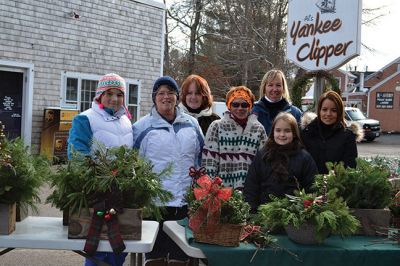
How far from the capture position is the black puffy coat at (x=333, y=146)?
4059 millimetres

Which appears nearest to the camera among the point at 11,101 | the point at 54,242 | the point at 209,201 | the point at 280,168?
the point at 54,242

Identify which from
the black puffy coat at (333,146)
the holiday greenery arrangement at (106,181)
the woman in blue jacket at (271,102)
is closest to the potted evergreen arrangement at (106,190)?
the holiday greenery arrangement at (106,181)

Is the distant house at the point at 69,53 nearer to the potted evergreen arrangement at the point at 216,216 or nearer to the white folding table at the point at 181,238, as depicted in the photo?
the white folding table at the point at 181,238

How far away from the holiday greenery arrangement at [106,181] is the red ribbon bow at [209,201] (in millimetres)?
240

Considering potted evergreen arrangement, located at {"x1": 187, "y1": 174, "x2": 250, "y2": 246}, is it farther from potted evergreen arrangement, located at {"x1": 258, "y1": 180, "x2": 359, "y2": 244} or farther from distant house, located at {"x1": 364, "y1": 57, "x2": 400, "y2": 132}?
distant house, located at {"x1": 364, "y1": 57, "x2": 400, "y2": 132}

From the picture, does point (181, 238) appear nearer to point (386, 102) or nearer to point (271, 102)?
point (271, 102)

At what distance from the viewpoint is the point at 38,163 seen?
9.95ft

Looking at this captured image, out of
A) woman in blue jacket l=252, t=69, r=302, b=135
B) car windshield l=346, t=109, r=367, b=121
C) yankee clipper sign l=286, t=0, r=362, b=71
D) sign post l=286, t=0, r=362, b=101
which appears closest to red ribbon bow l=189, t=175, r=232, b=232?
woman in blue jacket l=252, t=69, r=302, b=135

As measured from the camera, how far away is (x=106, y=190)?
2.74m

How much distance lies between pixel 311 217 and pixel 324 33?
3.40 m

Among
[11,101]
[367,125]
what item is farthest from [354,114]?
[11,101]

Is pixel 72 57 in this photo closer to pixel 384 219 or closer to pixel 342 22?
pixel 342 22

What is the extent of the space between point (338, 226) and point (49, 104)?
34.7ft

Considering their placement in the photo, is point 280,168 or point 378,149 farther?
point 378,149
